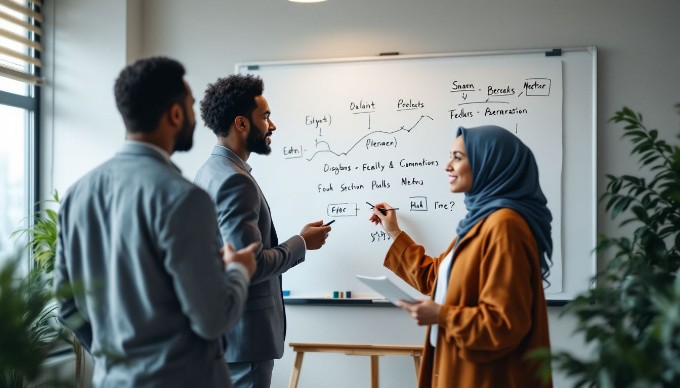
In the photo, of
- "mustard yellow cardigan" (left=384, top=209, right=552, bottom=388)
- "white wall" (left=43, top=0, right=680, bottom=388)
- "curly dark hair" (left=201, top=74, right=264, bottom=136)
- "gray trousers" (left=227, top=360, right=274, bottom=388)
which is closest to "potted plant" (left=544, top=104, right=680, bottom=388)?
"mustard yellow cardigan" (left=384, top=209, right=552, bottom=388)

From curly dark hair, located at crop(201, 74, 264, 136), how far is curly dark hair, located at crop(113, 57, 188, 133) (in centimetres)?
85

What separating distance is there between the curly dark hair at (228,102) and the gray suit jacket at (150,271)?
879mm

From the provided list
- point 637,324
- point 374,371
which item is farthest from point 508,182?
point 374,371

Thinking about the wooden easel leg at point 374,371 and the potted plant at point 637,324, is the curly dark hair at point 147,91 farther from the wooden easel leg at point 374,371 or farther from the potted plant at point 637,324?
the wooden easel leg at point 374,371

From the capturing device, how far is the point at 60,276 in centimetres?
172

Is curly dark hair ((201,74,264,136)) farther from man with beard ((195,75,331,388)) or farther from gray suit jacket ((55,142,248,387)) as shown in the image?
gray suit jacket ((55,142,248,387))

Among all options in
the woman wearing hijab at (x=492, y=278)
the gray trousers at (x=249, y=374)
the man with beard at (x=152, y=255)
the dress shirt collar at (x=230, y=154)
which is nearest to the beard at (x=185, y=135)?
the man with beard at (x=152, y=255)

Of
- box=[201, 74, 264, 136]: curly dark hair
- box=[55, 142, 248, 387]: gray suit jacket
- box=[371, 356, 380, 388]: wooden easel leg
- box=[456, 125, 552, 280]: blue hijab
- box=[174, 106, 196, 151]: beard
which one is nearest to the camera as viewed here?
box=[55, 142, 248, 387]: gray suit jacket

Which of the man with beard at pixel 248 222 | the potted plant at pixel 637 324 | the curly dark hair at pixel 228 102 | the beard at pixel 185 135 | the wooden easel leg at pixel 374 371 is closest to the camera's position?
the potted plant at pixel 637 324

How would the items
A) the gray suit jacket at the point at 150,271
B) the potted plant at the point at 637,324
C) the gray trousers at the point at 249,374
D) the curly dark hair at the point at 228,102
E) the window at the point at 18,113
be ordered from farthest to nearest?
the window at the point at 18,113
the curly dark hair at the point at 228,102
the gray trousers at the point at 249,374
the gray suit jacket at the point at 150,271
the potted plant at the point at 637,324

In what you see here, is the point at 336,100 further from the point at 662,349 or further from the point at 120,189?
the point at 662,349

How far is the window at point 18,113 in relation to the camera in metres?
3.45

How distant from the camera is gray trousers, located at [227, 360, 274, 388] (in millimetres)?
2295

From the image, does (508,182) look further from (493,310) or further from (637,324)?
(637,324)
